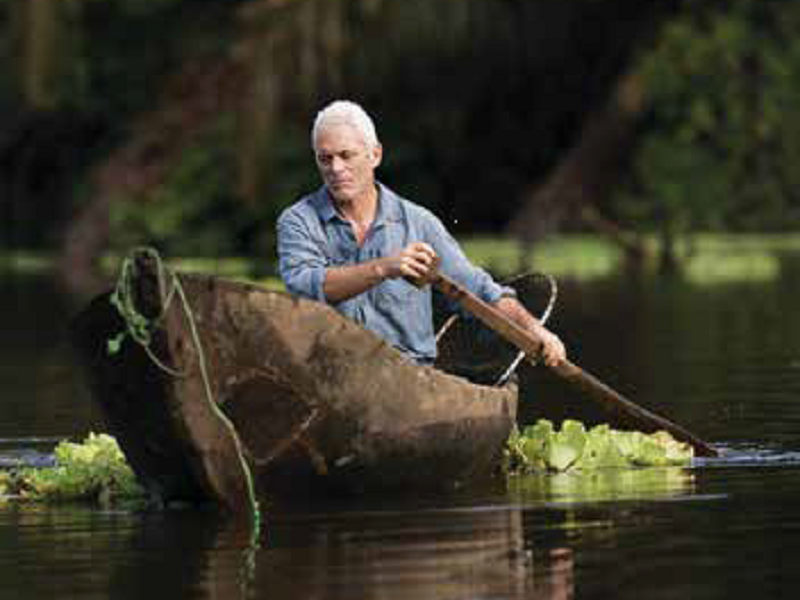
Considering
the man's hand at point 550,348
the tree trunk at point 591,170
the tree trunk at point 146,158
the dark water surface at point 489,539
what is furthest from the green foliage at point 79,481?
the tree trunk at point 146,158

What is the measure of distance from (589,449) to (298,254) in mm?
1831

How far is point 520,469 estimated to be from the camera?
13.2 m

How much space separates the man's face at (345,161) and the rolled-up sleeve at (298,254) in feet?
0.66

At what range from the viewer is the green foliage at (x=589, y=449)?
43.1 feet

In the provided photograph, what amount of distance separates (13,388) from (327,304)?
25.8 ft

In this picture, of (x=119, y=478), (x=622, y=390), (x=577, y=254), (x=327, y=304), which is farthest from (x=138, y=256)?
(x=577, y=254)

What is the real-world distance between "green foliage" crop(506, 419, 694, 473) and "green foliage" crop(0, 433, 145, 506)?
5.67ft

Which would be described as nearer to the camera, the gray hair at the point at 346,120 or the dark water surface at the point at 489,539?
the dark water surface at the point at 489,539

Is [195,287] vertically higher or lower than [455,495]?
higher

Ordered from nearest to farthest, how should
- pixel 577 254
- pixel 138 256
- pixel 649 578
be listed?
pixel 649 578 → pixel 138 256 → pixel 577 254

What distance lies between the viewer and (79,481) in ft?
41.6

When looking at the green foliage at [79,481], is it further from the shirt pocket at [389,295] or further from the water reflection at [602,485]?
the water reflection at [602,485]

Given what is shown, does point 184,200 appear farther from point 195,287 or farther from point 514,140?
point 195,287

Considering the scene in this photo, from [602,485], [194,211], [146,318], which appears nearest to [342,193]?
[146,318]
